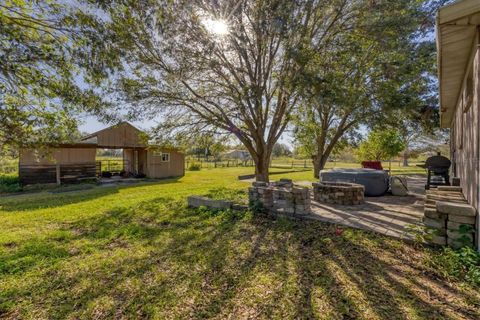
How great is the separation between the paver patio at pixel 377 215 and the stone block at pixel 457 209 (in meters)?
0.74

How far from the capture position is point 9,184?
1238 centimetres

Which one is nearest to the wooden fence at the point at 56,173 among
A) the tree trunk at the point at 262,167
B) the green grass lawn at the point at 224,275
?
the green grass lawn at the point at 224,275

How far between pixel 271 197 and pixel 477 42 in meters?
4.39

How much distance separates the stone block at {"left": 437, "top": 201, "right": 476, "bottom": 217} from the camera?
3.20 metres

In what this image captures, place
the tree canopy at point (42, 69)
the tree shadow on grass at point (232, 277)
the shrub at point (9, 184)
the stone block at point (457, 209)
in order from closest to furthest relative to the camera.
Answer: the tree shadow on grass at point (232, 277) → the stone block at point (457, 209) → the tree canopy at point (42, 69) → the shrub at point (9, 184)

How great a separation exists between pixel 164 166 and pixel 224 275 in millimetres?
16168

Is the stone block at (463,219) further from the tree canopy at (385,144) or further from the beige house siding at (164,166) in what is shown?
the beige house siding at (164,166)

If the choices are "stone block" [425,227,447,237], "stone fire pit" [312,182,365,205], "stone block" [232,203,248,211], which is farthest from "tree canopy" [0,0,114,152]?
"stone block" [425,227,447,237]

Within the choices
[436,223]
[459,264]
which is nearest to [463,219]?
[436,223]

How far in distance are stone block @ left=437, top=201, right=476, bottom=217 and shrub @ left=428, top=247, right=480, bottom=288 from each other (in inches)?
18.1

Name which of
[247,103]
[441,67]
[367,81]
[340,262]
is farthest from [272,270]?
[367,81]

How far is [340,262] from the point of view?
3.41 m

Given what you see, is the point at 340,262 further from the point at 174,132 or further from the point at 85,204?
the point at 85,204

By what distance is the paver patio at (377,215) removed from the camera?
4.49 m
